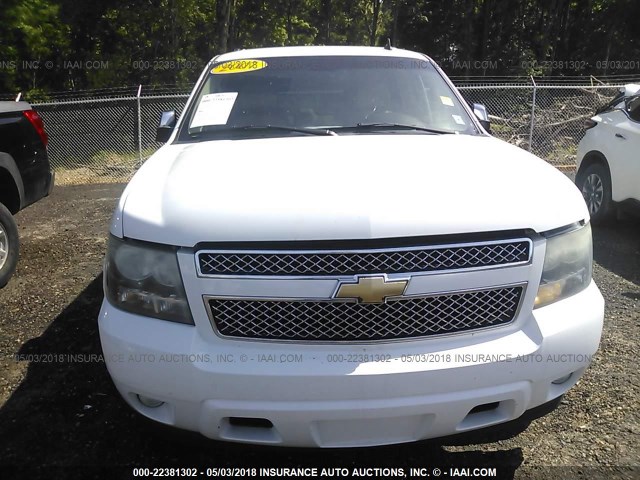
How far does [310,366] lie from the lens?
1952mm

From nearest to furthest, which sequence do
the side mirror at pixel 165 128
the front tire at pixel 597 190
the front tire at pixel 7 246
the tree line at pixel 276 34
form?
the side mirror at pixel 165 128
the front tire at pixel 7 246
the front tire at pixel 597 190
the tree line at pixel 276 34

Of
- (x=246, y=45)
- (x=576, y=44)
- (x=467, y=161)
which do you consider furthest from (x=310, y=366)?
(x=576, y=44)

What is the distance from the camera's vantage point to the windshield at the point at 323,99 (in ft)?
10.8

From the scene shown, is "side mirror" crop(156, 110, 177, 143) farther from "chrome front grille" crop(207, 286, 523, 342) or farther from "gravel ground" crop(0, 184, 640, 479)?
"chrome front grille" crop(207, 286, 523, 342)

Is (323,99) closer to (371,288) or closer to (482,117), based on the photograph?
(482,117)

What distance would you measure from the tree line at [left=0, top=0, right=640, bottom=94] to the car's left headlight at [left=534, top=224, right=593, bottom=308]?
1675 centimetres

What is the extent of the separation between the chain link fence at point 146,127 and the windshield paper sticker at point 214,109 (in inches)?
336

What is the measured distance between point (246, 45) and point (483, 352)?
31.3 metres

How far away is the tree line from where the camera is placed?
19391mm

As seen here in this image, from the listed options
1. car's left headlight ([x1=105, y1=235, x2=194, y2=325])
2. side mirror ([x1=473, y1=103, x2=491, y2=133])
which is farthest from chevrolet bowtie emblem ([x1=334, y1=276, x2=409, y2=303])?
side mirror ([x1=473, y1=103, x2=491, y2=133])

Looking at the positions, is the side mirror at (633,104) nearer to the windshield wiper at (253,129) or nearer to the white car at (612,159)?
the white car at (612,159)

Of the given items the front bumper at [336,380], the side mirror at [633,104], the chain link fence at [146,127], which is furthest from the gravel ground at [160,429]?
the chain link fence at [146,127]

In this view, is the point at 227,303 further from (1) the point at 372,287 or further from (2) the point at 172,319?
(1) the point at 372,287

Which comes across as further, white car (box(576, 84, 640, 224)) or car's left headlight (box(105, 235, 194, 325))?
white car (box(576, 84, 640, 224))
